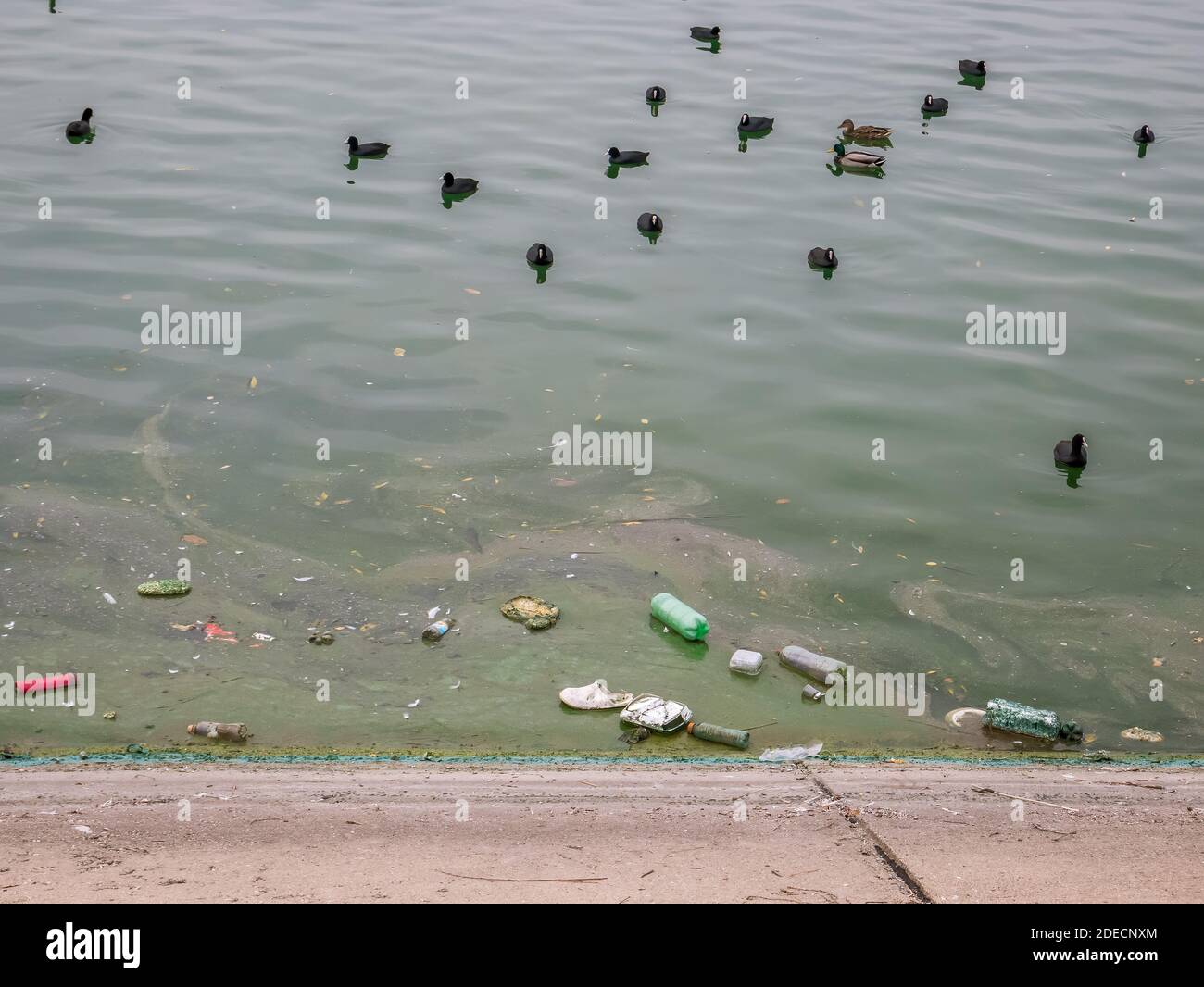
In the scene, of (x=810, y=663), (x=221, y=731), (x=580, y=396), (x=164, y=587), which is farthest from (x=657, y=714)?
(x=580, y=396)

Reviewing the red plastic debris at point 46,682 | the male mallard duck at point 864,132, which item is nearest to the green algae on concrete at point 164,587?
the red plastic debris at point 46,682

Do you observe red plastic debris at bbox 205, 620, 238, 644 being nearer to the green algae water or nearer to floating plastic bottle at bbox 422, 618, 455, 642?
the green algae water

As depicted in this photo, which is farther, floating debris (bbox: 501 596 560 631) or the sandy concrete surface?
floating debris (bbox: 501 596 560 631)

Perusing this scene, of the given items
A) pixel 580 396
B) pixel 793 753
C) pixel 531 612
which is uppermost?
pixel 580 396

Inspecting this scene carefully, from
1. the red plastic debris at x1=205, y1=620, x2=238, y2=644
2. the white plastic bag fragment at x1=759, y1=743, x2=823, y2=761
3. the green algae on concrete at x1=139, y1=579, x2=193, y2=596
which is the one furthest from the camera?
the green algae on concrete at x1=139, y1=579, x2=193, y2=596

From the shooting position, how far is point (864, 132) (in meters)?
17.4

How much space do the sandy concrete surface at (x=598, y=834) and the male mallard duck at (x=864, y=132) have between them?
39.3 ft

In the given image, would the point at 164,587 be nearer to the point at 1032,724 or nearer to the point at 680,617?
the point at 680,617

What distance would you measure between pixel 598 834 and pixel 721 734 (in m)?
1.70

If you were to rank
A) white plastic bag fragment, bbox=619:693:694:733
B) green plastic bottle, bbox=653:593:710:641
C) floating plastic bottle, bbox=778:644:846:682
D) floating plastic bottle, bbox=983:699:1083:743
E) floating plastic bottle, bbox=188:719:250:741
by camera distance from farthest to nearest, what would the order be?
green plastic bottle, bbox=653:593:710:641 < floating plastic bottle, bbox=778:644:846:682 < floating plastic bottle, bbox=983:699:1083:743 < white plastic bag fragment, bbox=619:693:694:733 < floating plastic bottle, bbox=188:719:250:741

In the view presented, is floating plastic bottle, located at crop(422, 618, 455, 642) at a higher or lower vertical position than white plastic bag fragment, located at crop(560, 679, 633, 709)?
higher

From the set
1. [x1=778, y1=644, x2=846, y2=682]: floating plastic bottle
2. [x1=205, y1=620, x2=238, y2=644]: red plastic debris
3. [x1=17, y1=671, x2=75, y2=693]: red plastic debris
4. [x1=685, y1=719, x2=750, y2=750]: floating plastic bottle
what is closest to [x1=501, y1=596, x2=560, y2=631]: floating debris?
[x1=685, y1=719, x2=750, y2=750]: floating plastic bottle

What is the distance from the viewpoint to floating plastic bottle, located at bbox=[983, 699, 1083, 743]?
26.3 ft

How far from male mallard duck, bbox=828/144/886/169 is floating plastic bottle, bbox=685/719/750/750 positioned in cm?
1095
